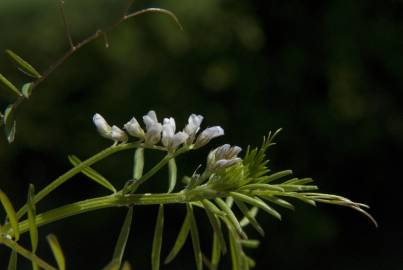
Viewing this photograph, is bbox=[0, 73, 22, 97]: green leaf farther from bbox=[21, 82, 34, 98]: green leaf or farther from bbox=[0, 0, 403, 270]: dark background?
bbox=[0, 0, 403, 270]: dark background

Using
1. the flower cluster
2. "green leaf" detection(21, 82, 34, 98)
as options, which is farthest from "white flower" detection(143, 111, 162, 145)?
"green leaf" detection(21, 82, 34, 98)

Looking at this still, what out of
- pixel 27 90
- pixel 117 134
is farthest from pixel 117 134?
pixel 27 90

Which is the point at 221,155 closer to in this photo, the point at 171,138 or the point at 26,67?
the point at 171,138

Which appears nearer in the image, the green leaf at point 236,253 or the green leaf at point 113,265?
the green leaf at point 113,265

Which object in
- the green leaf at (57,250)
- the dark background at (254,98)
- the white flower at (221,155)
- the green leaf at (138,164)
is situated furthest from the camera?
the dark background at (254,98)

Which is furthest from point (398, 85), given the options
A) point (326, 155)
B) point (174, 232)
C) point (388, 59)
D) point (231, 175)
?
point (231, 175)

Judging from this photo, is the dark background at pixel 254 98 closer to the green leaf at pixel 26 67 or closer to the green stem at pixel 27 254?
the green leaf at pixel 26 67

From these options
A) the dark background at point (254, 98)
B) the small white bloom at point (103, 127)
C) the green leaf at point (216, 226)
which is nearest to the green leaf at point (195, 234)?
the green leaf at point (216, 226)
